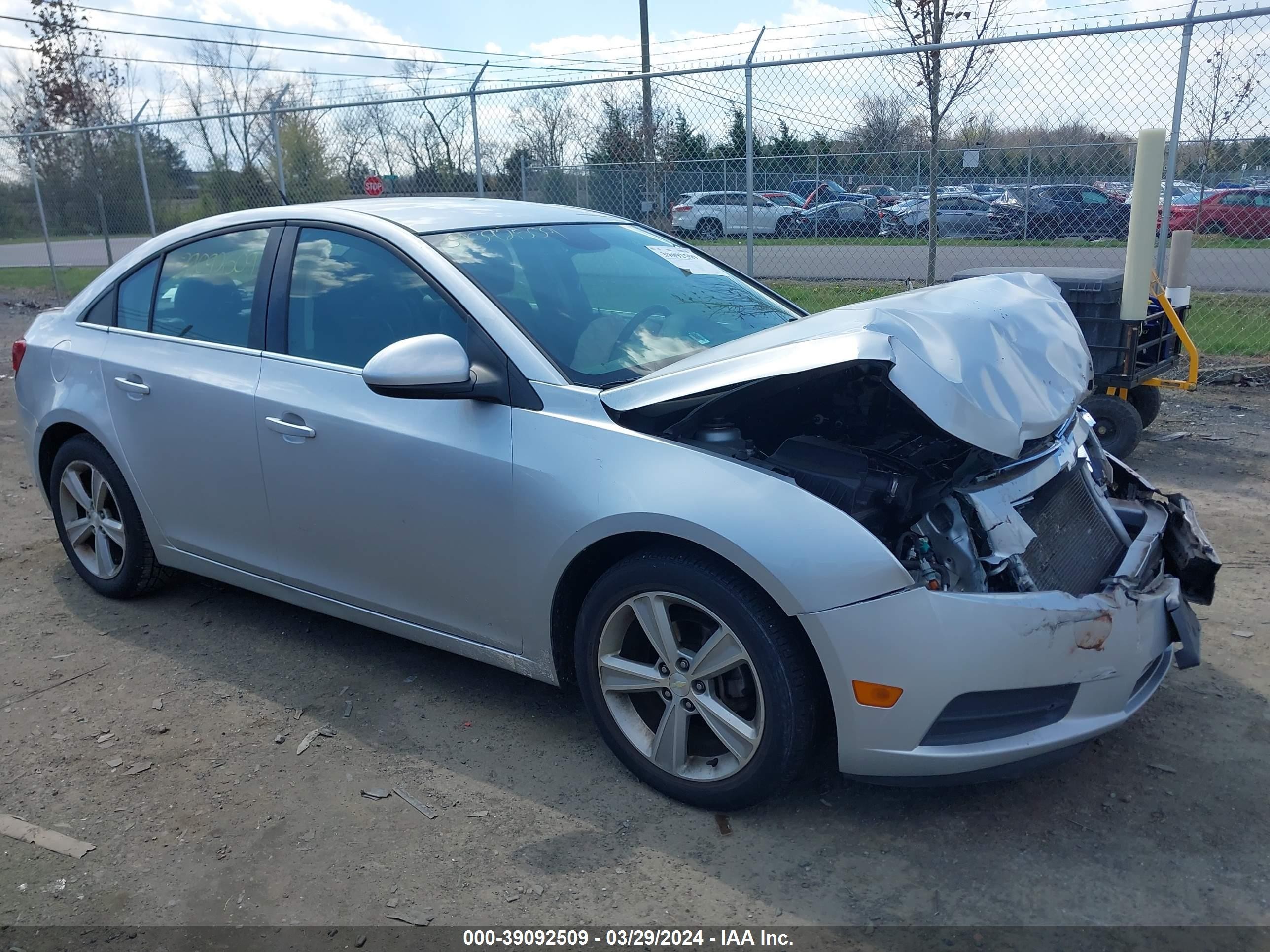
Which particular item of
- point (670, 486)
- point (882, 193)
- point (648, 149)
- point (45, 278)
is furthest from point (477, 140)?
point (45, 278)

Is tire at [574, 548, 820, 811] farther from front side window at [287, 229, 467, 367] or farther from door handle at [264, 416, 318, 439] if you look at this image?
door handle at [264, 416, 318, 439]

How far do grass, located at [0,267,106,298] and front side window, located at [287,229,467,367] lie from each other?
14.5m

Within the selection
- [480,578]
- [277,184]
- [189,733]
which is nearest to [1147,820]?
[480,578]

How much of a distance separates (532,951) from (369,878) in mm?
549

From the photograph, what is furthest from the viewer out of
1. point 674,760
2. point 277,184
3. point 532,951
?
point 277,184

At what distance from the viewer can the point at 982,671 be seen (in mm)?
2547

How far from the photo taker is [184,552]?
4195 mm

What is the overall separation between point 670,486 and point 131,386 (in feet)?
8.42

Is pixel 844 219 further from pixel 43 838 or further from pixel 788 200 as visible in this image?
pixel 43 838

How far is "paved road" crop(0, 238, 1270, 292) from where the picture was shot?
8539mm

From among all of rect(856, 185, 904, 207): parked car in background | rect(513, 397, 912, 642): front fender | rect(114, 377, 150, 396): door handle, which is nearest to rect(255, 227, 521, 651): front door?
rect(513, 397, 912, 642): front fender

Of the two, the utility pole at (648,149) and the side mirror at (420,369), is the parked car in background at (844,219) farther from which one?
the side mirror at (420,369)

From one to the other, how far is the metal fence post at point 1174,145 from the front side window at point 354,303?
18.2 ft

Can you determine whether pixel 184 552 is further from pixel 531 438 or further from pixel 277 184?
pixel 277 184
